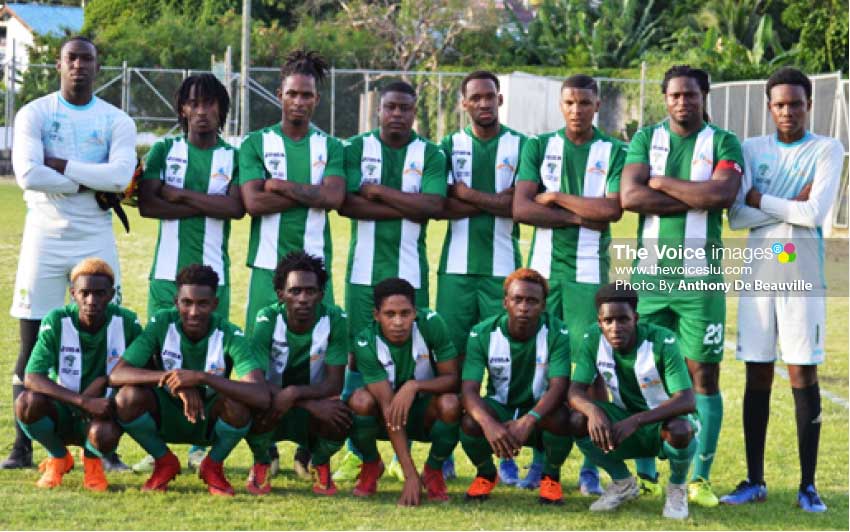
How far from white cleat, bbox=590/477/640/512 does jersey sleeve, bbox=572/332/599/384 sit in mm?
515

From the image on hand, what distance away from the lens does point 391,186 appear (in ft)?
23.2

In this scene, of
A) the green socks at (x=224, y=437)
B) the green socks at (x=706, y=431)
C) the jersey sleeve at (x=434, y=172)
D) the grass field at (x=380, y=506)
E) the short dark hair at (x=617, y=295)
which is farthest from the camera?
the jersey sleeve at (x=434, y=172)

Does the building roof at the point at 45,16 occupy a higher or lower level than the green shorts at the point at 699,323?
higher

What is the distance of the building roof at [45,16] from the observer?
55.6 metres

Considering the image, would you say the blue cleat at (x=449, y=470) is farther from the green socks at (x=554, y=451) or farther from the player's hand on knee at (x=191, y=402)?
the player's hand on knee at (x=191, y=402)

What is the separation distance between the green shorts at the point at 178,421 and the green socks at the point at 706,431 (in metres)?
2.44

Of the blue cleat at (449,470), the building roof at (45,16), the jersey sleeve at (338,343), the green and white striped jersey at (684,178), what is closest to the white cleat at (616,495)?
the blue cleat at (449,470)

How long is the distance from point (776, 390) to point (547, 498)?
3984mm

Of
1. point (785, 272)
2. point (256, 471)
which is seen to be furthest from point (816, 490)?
point (256, 471)

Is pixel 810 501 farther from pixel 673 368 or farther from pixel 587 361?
pixel 587 361

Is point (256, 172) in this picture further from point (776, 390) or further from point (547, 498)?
point (776, 390)

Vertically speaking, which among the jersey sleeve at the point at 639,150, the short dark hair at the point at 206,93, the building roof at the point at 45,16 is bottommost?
the jersey sleeve at the point at 639,150

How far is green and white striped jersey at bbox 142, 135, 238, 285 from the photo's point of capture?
692 cm

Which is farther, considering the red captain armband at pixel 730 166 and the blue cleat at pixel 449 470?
the blue cleat at pixel 449 470
